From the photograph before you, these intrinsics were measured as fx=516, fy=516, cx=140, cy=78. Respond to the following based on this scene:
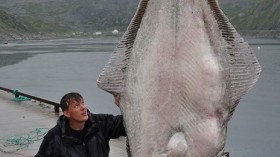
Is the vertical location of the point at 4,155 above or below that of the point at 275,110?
above

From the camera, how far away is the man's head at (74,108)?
373cm

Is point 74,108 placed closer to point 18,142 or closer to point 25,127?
point 18,142

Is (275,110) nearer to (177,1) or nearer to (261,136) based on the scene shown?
(261,136)

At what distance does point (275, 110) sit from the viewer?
30609 millimetres

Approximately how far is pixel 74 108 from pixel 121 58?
0.69 m

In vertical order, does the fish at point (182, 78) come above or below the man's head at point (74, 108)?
above

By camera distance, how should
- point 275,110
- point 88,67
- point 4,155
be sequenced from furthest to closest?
point 88,67 < point 275,110 < point 4,155

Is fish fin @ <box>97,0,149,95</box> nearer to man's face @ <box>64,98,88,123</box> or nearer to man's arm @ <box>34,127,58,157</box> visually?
man's face @ <box>64,98,88,123</box>

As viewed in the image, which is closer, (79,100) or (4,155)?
(79,100)

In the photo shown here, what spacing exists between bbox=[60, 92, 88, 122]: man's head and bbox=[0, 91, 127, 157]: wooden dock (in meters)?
8.23

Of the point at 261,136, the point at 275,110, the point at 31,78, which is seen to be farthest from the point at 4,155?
the point at 31,78

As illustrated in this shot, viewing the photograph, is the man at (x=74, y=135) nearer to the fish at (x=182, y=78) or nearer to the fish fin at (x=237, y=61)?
the fish at (x=182, y=78)

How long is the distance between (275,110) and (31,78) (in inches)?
1225

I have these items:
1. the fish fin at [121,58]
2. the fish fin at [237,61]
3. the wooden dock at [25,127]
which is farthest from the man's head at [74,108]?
the wooden dock at [25,127]
